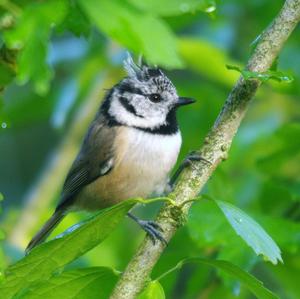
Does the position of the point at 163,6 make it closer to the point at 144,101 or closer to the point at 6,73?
the point at 6,73

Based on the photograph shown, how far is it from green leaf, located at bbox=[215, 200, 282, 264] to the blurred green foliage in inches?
10.9

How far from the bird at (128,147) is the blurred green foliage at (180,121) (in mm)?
287

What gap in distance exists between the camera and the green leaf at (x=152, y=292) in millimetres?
2244

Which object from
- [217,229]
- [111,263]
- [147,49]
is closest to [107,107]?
[111,263]

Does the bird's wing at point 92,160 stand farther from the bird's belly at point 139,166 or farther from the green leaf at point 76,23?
the green leaf at point 76,23

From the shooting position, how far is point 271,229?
348 cm

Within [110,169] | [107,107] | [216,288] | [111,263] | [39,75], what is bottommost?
Result: [111,263]

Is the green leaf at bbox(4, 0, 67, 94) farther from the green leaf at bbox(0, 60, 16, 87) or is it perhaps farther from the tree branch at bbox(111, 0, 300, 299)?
the tree branch at bbox(111, 0, 300, 299)

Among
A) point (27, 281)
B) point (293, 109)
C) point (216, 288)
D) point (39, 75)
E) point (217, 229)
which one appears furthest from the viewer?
point (293, 109)

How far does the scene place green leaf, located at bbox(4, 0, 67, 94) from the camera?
4.44ft

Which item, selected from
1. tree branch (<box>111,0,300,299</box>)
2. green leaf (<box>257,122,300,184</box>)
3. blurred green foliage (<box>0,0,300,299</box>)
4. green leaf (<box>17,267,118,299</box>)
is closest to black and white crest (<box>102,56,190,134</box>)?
blurred green foliage (<box>0,0,300,299</box>)

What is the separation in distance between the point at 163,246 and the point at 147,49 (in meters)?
0.97

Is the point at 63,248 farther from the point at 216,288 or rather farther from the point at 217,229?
the point at 216,288

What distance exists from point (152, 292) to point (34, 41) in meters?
1.09
